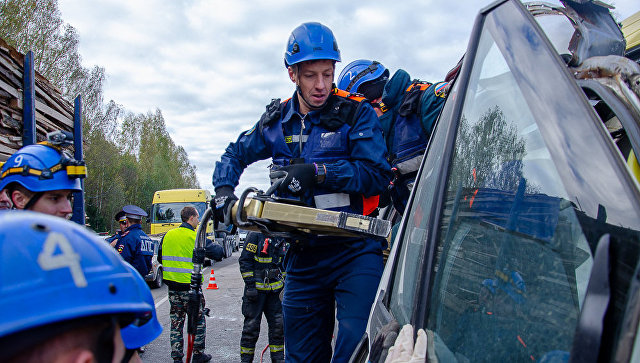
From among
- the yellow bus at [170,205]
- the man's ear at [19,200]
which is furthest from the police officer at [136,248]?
the yellow bus at [170,205]

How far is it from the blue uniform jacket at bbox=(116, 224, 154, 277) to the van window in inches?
253

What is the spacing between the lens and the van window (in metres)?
0.86

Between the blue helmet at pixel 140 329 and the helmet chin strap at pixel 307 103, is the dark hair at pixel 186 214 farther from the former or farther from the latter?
the blue helmet at pixel 140 329

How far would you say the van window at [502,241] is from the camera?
2.83 feet

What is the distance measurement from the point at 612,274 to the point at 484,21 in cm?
84

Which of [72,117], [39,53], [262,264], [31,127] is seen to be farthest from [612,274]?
[39,53]

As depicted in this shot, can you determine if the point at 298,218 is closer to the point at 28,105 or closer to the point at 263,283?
the point at 28,105

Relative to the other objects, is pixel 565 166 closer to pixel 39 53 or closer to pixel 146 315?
pixel 146 315

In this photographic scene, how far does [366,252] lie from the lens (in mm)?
2604

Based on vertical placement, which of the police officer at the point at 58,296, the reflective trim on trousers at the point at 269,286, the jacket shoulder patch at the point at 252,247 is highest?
the police officer at the point at 58,296

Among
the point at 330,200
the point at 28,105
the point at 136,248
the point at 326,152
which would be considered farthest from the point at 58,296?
the point at 136,248

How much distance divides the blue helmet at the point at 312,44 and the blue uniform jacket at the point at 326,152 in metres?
0.31

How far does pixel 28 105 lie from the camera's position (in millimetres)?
4410

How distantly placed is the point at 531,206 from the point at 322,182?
1669mm
